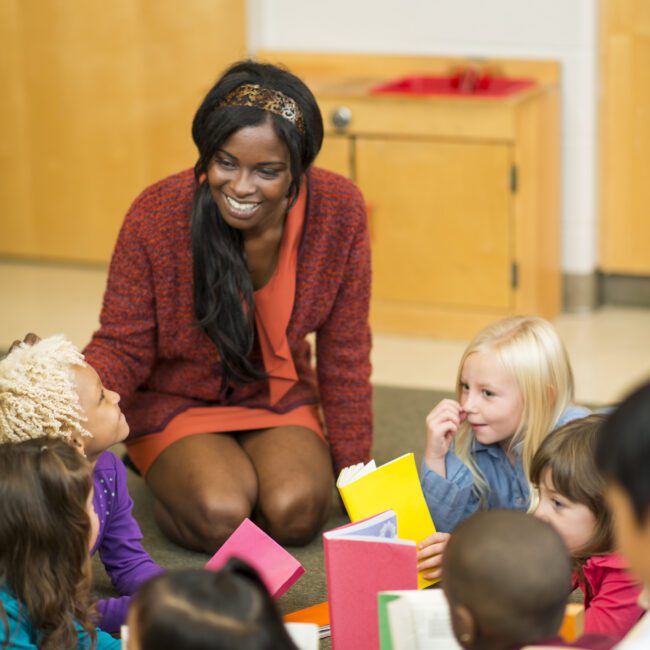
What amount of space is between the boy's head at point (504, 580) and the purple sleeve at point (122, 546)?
829 mm

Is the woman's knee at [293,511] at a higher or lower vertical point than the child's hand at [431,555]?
lower

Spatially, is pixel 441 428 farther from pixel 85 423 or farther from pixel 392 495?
pixel 85 423

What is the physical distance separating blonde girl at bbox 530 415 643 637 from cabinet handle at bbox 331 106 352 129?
1824mm

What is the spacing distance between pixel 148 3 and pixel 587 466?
8.78 feet

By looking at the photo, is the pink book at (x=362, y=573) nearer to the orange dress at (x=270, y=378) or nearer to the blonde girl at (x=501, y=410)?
the blonde girl at (x=501, y=410)

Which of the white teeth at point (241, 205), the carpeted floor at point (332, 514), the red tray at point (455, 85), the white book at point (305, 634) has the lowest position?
the carpeted floor at point (332, 514)

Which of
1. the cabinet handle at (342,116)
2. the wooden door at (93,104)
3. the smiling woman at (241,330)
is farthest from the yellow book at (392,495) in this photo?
the wooden door at (93,104)

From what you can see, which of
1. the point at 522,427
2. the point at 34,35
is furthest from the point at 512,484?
the point at 34,35

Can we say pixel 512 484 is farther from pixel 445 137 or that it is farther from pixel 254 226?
pixel 445 137

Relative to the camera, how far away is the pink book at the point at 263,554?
195 cm

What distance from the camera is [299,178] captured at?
7.45 feet

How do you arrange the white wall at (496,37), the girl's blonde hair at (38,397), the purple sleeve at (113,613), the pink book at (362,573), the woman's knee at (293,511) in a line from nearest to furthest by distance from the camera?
the pink book at (362,573), the girl's blonde hair at (38,397), the purple sleeve at (113,613), the woman's knee at (293,511), the white wall at (496,37)

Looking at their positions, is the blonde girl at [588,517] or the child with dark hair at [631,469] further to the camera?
the blonde girl at [588,517]

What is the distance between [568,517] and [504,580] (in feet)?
1.64
